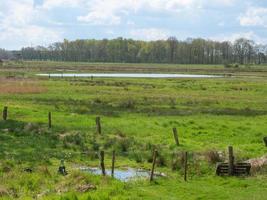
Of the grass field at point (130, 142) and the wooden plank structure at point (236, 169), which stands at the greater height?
the wooden plank structure at point (236, 169)

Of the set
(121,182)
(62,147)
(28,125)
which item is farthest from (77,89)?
(121,182)

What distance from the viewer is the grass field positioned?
70.0 ft

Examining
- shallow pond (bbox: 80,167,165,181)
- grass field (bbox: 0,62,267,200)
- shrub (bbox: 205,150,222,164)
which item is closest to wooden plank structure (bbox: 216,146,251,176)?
grass field (bbox: 0,62,267,200)

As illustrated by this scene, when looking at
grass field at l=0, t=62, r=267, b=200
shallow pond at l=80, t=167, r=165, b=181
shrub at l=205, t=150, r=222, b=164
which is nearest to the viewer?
grass field at l=0, t=62, r=267, b=200

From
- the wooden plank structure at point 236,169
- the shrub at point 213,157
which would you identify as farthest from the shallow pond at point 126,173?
the shrub at point 213,157

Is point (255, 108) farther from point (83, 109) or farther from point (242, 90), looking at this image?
point (242, 90)

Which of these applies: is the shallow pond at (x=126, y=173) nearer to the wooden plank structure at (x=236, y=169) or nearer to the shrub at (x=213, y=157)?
the wooden plank structure at (x=236, y=169)

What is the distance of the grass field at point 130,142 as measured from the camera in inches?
840

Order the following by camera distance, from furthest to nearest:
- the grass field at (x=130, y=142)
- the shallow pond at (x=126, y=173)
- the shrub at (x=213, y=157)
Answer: the shrub at (x=213, y=157) → the shallow pond at (x=126, y=173) → the grass field at (x=130, y=142)

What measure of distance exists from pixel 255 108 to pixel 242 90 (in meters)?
26.7

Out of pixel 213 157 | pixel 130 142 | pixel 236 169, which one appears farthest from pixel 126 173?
pixel 130 142

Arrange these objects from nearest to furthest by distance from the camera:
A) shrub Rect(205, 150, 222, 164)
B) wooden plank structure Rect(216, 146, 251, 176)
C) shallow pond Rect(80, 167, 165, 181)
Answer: shallow pond Rect(80, 167, 165, 181), wooden plank structure Rect(216, 146, 251, 176), shrub Rect(205, 150, 222, 164)

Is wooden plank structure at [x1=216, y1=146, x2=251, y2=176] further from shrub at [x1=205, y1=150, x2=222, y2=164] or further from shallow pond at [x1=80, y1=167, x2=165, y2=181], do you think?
shallow pond at [x1=80, y1=167, x2=165, y2=181]

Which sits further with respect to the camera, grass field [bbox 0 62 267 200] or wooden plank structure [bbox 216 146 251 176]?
wooden plank structure [bbox 216 146 251 176]
